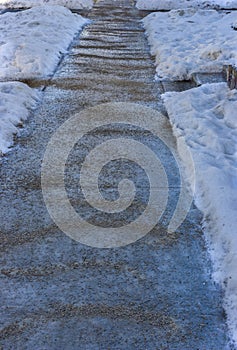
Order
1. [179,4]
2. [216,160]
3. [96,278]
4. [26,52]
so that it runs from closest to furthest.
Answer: [96,278], [216,160], [26,52], [179,4]

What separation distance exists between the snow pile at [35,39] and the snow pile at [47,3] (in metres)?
2.23

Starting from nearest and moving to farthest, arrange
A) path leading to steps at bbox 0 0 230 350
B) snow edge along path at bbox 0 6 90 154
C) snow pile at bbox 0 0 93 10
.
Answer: path leading to steps at bbox 0 0 230 350 < snow edge along path at bbox 0 6 90 154 < snow pile at bbox 0 0 93 10

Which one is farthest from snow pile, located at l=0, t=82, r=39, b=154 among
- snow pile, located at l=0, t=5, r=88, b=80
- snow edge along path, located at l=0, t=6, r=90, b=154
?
snow pile, located at l=0, t=5, r=88, b=80

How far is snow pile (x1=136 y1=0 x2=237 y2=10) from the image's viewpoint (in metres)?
14.2

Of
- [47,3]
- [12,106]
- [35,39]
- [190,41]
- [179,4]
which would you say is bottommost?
[179,4]

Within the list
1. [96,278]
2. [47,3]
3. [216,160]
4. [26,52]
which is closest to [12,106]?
[26,52]

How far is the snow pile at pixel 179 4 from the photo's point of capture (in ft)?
46.7

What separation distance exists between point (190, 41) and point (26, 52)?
3.29 metres

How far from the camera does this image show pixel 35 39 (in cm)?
852

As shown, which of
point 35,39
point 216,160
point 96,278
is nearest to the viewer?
point 96,278

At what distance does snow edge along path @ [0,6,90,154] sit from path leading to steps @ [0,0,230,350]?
657 millimetres

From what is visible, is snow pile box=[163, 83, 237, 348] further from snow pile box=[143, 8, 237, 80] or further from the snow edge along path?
the snow edge along path

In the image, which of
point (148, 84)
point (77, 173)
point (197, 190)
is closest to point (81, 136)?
point (77, 173)

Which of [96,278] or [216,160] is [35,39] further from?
[96,278]
